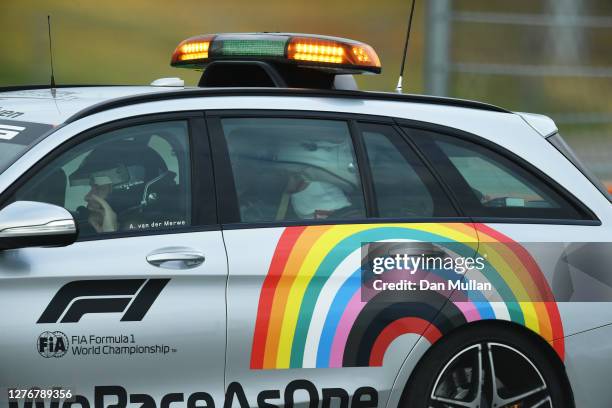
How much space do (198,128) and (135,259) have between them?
21.2 inches

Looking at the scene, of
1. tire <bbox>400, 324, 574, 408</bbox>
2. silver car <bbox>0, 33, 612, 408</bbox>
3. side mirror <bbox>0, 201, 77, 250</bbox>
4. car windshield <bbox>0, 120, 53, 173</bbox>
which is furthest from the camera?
tire <bbox>400, 324, 574, 408</bbox>

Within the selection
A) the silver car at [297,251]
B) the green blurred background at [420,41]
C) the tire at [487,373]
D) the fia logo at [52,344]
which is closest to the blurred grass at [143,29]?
the green blurred background at [420,41]

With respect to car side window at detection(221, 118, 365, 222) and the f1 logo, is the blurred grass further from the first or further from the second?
the f1 logo

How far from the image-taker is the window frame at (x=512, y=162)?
4664 mm

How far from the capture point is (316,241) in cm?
442

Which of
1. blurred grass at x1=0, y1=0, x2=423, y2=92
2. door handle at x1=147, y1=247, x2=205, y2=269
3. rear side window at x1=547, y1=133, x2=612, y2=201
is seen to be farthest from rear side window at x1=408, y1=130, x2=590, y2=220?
blurred grass at x1=0, y1=0, x2=423, y2=92

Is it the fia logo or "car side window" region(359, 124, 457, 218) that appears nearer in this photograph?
the fia logo

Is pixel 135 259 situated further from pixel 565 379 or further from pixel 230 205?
pixel 565 379

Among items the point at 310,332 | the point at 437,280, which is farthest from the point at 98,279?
the point at 437,280

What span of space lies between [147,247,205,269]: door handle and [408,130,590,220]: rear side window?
3.08 ft

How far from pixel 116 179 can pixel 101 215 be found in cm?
15

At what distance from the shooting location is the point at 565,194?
474 centimetres

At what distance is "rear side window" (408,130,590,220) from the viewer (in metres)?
4.66

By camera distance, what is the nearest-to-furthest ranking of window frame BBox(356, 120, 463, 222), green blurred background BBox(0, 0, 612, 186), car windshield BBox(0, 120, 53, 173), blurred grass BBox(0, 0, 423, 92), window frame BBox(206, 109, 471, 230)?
1. car windshield BBox(0, 120, 53, 173)
2. window frame BBox(206, 109, 471, 230)
3. window frame BBox(356, 120, 463, 222)
4. blurred grass BBox(0, 0, 423, 92)
5. green blurred background BBox(0, 0, 612, 186)
